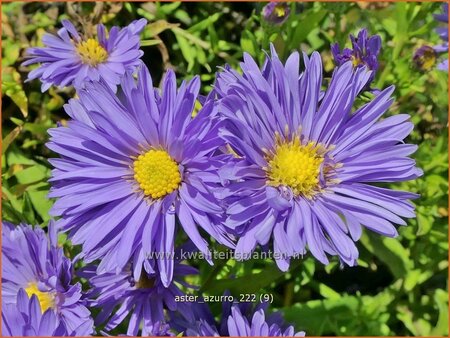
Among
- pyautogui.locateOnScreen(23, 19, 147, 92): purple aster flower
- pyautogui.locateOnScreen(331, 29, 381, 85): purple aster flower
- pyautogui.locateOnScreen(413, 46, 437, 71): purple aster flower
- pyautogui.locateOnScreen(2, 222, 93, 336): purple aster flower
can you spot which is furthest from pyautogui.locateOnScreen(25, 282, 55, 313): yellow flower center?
pyautogui.locateOnScreen(413, 46, 437, 71): purple aster flower

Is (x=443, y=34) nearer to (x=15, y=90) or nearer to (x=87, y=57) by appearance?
(x=87, y=57)

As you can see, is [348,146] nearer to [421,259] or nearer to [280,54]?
[280,54]

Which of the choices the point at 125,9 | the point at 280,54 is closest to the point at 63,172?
the point at 280,54

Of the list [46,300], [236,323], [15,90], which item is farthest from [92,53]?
[236,323]

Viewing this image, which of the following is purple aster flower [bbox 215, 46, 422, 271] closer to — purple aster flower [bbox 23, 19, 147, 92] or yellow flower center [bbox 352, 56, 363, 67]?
yellow flower center [bbox 352, 56, 363, 67]

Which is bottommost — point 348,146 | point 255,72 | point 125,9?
point 348,146
